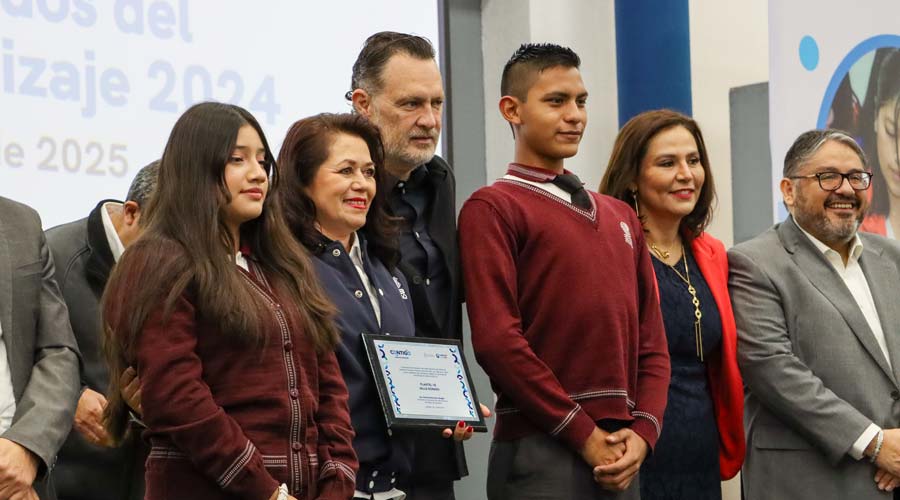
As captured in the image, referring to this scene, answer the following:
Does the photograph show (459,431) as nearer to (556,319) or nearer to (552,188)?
(556,319)

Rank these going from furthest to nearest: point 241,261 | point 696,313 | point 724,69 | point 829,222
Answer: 1. point 724,69
2. point 829,222
3. point 696,313
4. point 241,261

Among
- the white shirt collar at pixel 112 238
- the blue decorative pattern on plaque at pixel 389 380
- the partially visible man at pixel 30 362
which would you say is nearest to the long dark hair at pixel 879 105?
the blue decorative pattern on plaque at pixel 389 380

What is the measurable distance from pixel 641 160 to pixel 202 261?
5.53 ft

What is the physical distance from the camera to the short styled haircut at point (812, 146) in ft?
13.8

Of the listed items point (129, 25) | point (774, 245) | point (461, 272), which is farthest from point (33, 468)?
point (774, 245)

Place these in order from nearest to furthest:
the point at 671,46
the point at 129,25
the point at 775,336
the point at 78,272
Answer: the point at 78,272 < the point at 775,336 < the point at 129,25 < the point at 671,46

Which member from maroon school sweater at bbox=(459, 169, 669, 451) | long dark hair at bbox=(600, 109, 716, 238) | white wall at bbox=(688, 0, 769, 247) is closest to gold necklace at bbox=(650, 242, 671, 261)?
long dark hair at bbox=(600, 109, 716, 238)

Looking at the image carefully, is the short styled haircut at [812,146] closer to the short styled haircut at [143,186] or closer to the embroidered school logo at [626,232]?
the embroidered school logo at [626,232]

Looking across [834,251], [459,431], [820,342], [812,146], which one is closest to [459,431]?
[459,431]

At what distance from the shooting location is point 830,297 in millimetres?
4027

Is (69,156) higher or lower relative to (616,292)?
higher

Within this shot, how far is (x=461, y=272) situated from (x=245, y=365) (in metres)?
0.92

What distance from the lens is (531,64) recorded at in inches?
146

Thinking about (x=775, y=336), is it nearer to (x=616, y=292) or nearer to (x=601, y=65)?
(x=616, y=292)
